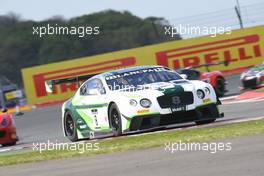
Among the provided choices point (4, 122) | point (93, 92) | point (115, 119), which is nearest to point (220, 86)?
point (4, 122)

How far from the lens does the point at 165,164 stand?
27.8 ft

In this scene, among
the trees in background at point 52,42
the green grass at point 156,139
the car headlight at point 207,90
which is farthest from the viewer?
the trees in background at point 52,42

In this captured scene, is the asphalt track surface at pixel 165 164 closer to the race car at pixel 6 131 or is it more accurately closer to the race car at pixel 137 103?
the race car at pixel 137 103

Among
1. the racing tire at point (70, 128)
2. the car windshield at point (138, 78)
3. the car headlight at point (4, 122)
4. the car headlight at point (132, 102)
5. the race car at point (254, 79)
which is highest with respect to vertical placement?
the car windshield at point (138, 78)

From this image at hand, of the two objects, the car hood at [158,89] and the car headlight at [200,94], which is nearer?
the car hood at [158,89]

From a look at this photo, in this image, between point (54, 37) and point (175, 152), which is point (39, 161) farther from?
point (54, 37)

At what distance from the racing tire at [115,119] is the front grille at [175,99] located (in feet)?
2.53

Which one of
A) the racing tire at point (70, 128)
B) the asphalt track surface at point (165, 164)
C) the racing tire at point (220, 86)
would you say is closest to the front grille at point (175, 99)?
the racing tire at point (70, 128)

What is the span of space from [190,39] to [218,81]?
55.3 feet

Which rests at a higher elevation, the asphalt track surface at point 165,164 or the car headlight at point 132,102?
the car headlight at point 132,102

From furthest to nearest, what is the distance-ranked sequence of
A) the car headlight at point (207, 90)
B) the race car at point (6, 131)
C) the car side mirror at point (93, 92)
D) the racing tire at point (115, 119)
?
the race car at point (6, 131), the car side mirror at point (93, 92), the car headlight at point (207, 90), the racing tire at point (115, 119)

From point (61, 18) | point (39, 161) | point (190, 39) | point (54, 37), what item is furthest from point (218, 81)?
point (54, 37)

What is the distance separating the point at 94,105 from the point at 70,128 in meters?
1.10

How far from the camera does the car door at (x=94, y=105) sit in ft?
44.9
